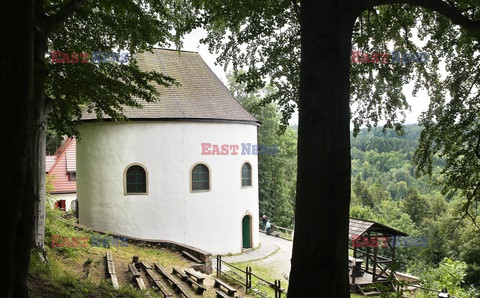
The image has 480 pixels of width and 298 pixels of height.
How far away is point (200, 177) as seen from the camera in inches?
817

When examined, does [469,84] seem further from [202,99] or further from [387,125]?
[202,99]

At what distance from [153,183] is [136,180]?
0.89 meters

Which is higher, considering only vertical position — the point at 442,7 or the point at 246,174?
the point at 442,7

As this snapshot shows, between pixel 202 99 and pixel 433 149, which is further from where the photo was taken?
pixel 202 99

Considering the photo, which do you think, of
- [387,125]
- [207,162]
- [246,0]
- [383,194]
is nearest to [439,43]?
[387,125]

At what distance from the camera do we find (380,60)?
7594 millimetres

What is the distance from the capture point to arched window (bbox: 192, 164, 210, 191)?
67.5 ft

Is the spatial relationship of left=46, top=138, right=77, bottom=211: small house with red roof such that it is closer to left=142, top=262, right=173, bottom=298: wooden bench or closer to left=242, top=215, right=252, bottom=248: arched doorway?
left=242, top=215, right=252, bottom=248: arched doorway

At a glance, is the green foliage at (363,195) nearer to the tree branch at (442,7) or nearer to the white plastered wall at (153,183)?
the white plastered wall at (153,183)

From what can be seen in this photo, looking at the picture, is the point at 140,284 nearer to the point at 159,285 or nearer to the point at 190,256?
the point at 159,285

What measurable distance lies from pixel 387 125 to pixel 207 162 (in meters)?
14.0

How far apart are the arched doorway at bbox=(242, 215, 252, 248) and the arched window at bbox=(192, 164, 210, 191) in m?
3.52

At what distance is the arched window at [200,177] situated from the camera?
2058cm

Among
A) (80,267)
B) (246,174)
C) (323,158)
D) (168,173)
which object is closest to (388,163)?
(246,174)
